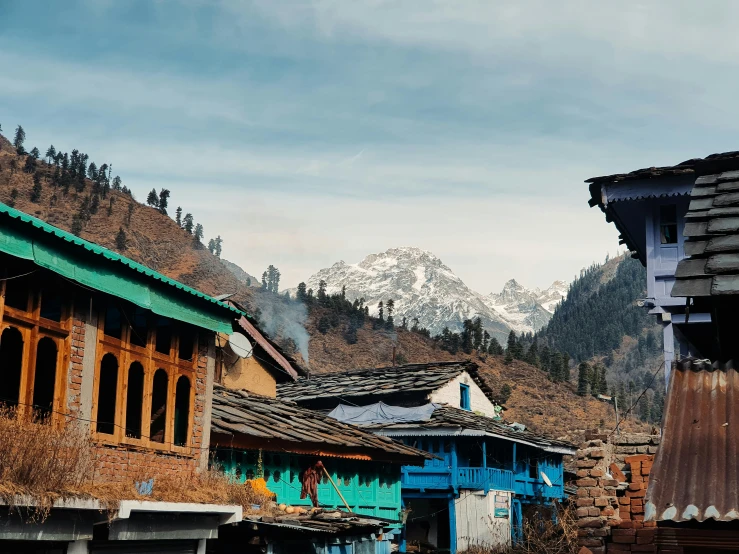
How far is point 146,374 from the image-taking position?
14.2 metres

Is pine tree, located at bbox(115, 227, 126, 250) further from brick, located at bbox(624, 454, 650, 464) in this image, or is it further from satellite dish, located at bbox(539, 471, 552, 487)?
brick, located at bbox(624, 454, 650, 464)

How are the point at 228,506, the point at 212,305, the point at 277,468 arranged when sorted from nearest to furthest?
the point at 228,506 → the point at 212,305 → the point at 277,468

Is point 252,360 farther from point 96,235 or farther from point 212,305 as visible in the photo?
point 96,235

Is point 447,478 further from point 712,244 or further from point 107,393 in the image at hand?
point 712,244

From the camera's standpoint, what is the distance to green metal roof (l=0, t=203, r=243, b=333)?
37.5ft

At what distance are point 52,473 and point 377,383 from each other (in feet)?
87.1

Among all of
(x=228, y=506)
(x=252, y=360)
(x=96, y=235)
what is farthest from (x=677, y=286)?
(x=96, y=235)

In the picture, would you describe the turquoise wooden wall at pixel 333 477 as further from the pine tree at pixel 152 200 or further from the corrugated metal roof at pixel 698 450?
the pine tree at pixel 152 200

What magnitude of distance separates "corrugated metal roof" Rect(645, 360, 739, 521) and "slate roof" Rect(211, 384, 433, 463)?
10.9 m

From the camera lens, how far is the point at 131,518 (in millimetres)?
12289

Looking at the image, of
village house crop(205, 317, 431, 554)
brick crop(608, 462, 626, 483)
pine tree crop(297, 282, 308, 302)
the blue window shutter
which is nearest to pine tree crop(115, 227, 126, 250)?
pine tree crop(297, 282, 308, 302)

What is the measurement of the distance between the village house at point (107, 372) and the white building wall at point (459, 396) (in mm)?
20880

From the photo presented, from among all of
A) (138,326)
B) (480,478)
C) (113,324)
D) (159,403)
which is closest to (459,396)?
(480,478)

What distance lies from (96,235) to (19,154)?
1853 cm
